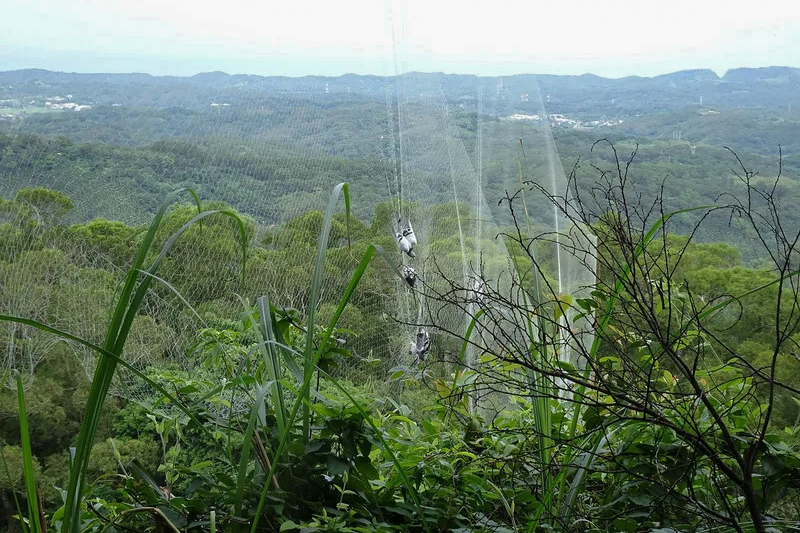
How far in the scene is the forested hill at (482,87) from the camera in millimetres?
3023

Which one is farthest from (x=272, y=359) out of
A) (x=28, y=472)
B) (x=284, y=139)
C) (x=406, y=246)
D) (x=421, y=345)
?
(x=284, y=139)

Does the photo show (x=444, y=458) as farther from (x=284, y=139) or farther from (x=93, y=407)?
(x=284, y=139)

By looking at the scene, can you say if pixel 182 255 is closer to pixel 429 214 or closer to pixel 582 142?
pixel 429 214

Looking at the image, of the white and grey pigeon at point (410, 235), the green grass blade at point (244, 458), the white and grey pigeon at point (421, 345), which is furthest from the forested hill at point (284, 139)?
the green grass blade at point (244, 458)

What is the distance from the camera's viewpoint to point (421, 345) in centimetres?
270

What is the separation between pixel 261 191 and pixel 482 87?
3.43ft

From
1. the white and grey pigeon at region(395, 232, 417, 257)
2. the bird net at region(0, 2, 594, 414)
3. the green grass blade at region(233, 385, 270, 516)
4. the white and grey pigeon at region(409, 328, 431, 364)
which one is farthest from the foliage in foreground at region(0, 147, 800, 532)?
the white and grey pigeon at region(409, 328, 431, 364)

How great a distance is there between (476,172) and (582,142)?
24.4 inches

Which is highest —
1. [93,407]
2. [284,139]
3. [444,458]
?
[284,139]

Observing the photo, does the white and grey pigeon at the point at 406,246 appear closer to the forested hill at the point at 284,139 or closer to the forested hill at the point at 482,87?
the forested hill at the point at 284,139

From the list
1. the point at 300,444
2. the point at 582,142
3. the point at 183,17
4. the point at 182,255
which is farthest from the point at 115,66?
the point at 300,444

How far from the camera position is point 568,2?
12.9ft

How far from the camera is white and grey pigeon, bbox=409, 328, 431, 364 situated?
267cm

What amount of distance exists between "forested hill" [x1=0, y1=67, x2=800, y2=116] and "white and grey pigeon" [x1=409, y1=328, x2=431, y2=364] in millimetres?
998
